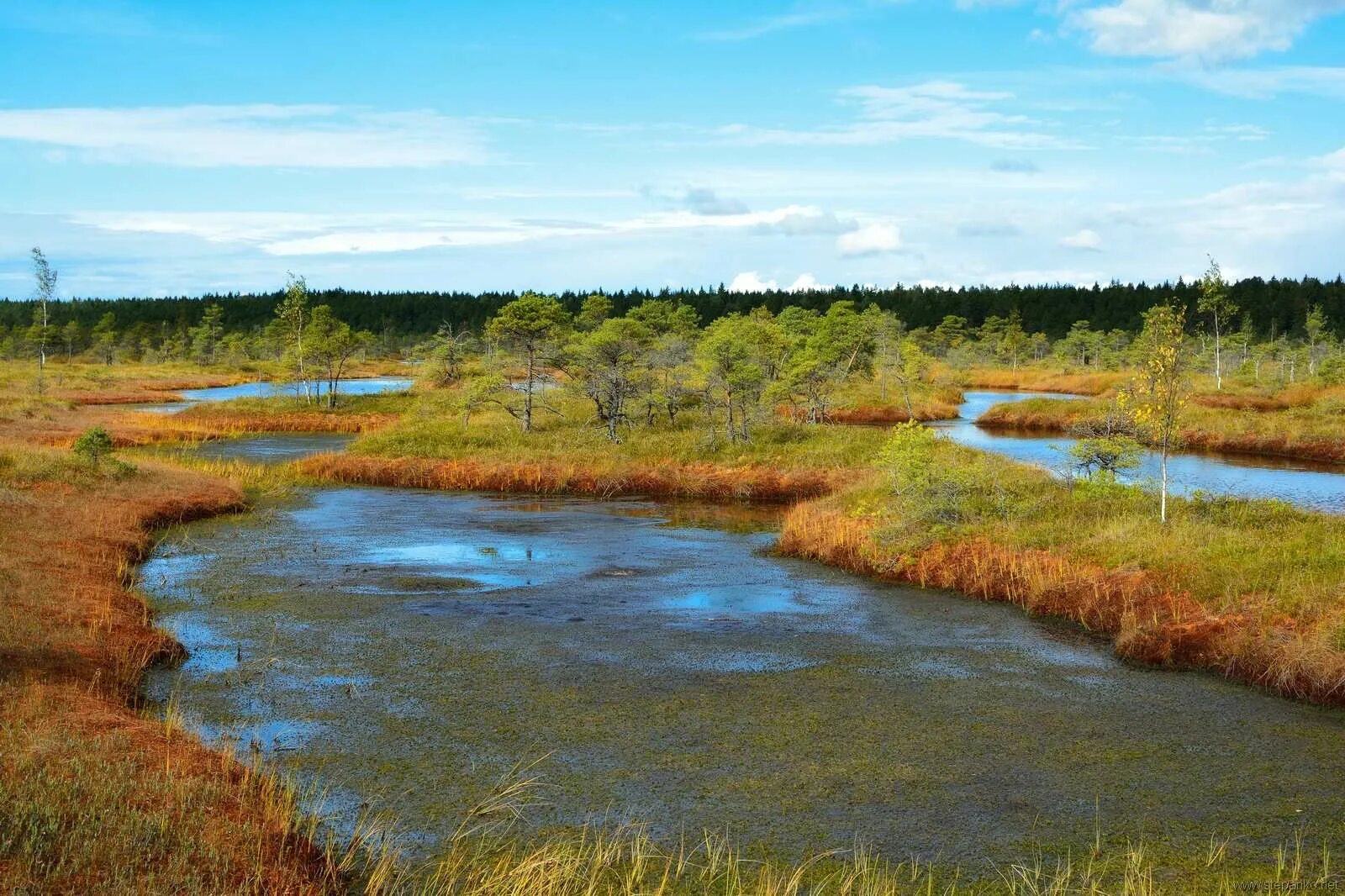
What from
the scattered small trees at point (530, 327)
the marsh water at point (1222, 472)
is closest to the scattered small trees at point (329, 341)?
the scattered small trees at point (530, 327)

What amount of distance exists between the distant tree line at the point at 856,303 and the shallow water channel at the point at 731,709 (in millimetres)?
82395

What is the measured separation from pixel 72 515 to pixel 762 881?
70.3ft

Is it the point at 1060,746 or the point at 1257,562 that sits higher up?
the point at 1257,562

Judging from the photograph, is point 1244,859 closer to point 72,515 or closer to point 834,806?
point 834,806

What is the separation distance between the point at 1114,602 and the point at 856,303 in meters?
109

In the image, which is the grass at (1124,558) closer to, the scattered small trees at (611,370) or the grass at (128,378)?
the scattered small trees at (611,370)

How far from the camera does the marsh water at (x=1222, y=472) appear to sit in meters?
31.4

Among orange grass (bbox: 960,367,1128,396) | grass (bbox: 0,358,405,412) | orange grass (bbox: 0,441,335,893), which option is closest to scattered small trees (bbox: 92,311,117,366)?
grass (bbox: 0,358,405,412)

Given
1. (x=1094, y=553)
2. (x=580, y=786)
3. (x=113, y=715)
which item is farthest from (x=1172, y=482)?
(x=113, y=715)

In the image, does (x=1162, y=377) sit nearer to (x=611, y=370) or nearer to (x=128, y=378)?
(x=611, y=370)

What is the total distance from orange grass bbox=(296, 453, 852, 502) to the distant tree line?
65.1 meters

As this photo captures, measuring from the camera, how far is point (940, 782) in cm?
1131

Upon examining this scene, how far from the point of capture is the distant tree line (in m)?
120

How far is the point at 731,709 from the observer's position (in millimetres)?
13812
